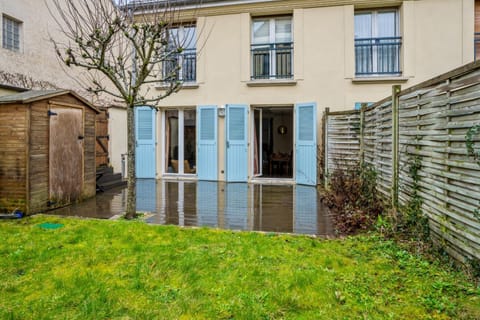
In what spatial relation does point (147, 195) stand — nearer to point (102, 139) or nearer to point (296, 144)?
point (102, 139)

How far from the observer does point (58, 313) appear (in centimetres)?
253

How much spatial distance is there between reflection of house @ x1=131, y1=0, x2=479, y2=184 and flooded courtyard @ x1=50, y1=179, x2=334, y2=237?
1.75 m

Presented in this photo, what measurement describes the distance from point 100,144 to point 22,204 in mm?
4022

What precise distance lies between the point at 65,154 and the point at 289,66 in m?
7.09

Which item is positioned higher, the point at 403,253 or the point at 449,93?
the point at 449,93

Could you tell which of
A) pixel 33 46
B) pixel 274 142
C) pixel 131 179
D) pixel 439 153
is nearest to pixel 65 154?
pixel 131 179

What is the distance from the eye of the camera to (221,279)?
3.14 metres

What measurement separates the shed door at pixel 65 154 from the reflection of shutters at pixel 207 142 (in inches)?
168

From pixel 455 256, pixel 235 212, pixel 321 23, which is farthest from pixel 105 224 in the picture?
pixel 321 23

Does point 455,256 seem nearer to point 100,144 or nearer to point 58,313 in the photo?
point 58,313

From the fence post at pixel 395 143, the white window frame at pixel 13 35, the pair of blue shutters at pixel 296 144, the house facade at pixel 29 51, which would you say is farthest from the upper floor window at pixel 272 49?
the white window frame at pixel 13 35

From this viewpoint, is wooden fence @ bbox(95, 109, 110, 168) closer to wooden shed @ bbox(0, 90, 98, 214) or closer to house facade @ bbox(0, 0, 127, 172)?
house facade @ bbox(0, 0, 127, 172)

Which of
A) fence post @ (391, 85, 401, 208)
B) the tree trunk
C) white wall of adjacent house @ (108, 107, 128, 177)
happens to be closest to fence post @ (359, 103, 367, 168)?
fence post @ (391, 85, 401, 208)

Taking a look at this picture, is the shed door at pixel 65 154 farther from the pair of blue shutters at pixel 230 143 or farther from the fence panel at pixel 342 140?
the fence panel at pixel 342 140
